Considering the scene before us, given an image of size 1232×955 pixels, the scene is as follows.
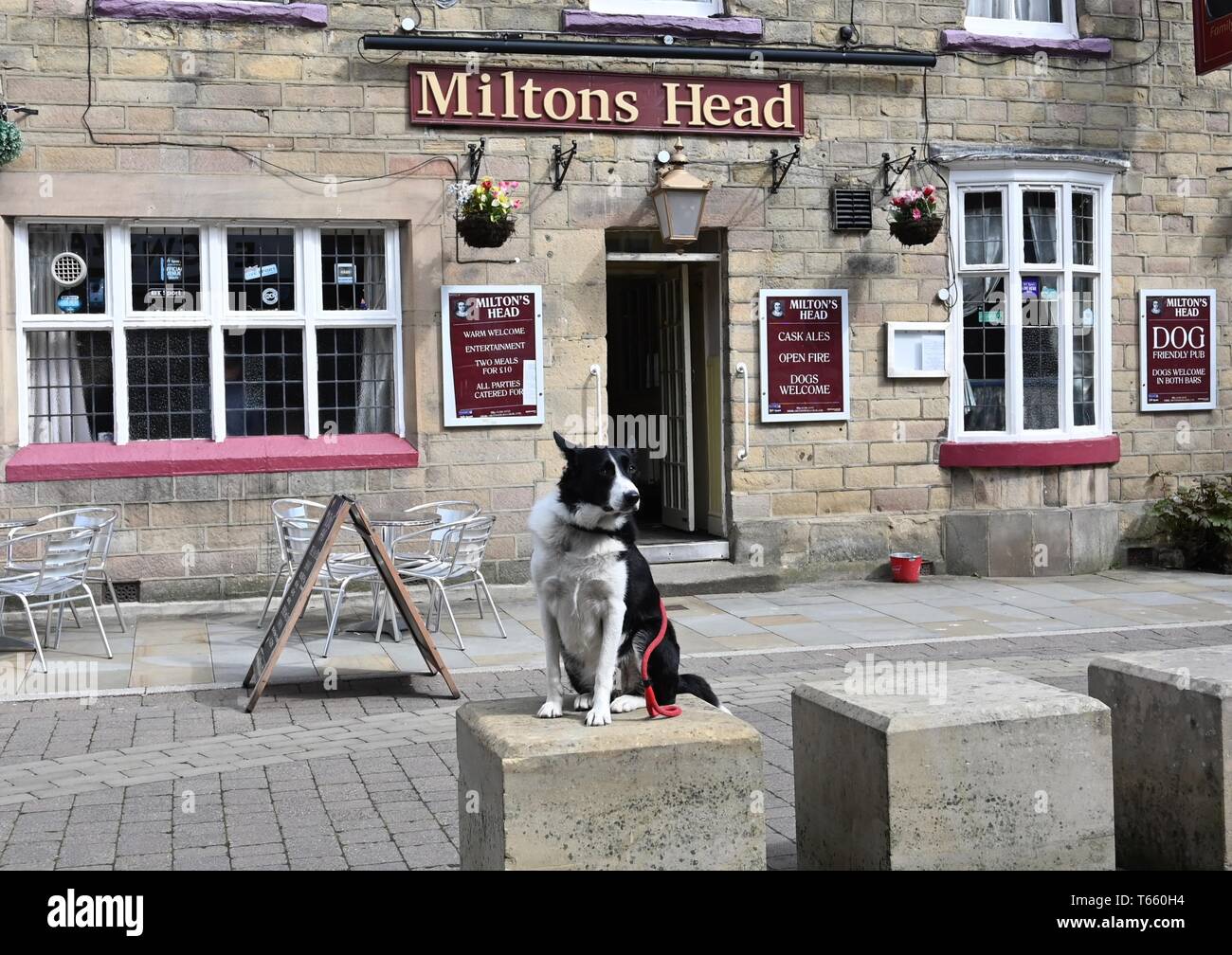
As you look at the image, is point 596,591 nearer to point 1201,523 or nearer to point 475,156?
point 475,156

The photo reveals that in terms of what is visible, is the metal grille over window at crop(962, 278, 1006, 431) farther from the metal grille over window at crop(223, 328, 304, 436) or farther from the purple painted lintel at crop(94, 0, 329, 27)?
the purple painted lintel at crop(94, 0, 329, 27)

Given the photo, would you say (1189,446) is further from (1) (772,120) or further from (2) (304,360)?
(2) (304,360)

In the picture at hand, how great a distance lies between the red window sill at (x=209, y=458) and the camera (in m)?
10.8

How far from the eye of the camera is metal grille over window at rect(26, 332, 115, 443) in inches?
436

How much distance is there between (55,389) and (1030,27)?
9.26 metres

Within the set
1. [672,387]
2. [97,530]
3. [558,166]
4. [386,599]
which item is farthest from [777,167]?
[97,530]

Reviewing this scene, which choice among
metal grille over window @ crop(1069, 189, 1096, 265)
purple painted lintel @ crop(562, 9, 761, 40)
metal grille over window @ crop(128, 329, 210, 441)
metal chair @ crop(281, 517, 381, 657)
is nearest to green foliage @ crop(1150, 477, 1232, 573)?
metal grille over window @ crop(1069, 189, 1096, 265)

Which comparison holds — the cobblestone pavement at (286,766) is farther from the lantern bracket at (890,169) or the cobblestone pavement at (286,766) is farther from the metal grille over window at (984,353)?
the lantern bracket at (890,169)

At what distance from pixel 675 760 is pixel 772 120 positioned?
9258 mm

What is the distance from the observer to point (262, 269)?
37.5ft

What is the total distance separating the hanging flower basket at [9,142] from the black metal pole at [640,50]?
2.74m

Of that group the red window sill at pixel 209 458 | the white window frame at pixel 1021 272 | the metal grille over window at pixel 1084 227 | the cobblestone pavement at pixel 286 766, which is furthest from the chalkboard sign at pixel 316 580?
the metal grille over window at pixel 1084 227

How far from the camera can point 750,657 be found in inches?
364
